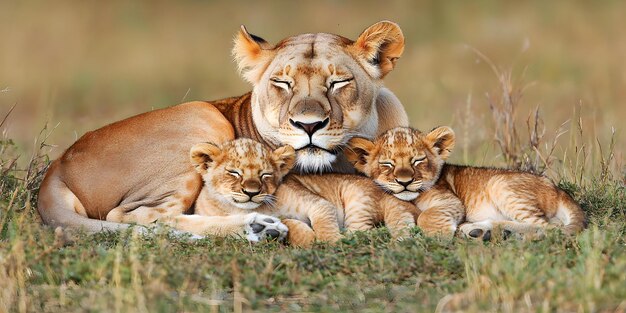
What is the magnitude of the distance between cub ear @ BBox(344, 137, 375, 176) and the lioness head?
74mm

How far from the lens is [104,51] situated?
731 inches

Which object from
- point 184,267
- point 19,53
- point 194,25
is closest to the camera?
point 184,267

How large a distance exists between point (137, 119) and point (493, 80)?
8.63m

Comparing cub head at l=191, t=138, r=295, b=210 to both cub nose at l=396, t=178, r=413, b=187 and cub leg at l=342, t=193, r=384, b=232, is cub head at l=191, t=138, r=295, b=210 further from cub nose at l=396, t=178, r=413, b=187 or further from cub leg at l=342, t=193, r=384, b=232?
cub nose at l=396, t=178, r=413, b=187

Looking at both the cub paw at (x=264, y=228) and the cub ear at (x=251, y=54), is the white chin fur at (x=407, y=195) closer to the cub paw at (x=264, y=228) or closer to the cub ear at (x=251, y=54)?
the cub paw at (x=264, y=228)

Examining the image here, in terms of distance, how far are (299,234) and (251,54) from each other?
5.33 ft

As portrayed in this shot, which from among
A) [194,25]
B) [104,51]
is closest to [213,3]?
[194,25]

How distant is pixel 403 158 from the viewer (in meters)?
8.45

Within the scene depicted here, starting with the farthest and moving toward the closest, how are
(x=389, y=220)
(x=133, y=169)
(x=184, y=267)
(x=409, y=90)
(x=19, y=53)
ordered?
(x=19, y=53) → (x=409, y=90) → (x=133, y=169) → (x=389, y=220) → (x=184, y=267)

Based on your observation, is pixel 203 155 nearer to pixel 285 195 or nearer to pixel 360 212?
pixel 285 195

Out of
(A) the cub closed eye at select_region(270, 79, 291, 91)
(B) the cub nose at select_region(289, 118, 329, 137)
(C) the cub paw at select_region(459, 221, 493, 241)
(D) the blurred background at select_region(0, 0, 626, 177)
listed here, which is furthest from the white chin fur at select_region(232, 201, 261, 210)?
(D) the blurred background at select_region(0, 0, 626, 177)

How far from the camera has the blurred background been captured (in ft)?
52.0

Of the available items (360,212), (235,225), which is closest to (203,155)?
(235,225)

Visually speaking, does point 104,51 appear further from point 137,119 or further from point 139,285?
point 139,285
